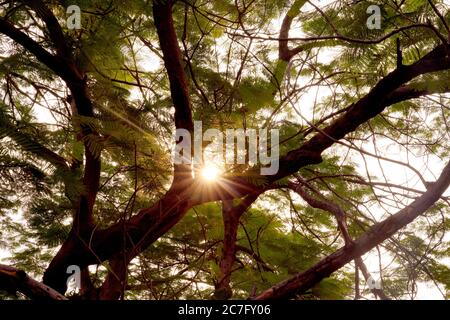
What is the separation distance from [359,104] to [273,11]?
0.85 metres

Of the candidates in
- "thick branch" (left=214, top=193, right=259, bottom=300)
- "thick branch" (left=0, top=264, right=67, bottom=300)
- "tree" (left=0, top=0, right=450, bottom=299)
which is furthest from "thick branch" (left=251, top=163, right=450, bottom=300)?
"thick branch" (left=214, top=193, right=259, bottom=300)

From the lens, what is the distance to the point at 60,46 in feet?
7.08

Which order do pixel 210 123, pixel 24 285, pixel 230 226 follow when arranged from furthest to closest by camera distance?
pixel 230 226 < pixel 210 123 < pixel 24 285

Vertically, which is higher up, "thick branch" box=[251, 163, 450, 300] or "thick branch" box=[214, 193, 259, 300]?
"thick branch" box=[214, 193, 259, 300]

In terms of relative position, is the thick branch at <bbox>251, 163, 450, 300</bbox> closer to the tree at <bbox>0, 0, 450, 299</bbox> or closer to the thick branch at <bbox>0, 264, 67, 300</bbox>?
the tree at <bbox>0, 0, 450, 299</bbox>

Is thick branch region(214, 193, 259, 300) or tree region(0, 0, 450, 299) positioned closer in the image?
tree region(0, 0, 450, 299)

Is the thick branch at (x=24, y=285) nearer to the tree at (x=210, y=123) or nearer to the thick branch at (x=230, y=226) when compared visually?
the tree at (x=210, y=123)

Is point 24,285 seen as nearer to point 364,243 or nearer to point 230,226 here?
point 364,243

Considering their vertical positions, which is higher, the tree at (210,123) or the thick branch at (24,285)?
the tree at (210,123)

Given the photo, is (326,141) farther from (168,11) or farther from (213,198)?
(168,11)

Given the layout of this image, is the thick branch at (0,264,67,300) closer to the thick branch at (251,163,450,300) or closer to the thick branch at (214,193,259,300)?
the thick branch at (251,163,450,300)

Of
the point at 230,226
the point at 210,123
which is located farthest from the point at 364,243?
the point at 230,226

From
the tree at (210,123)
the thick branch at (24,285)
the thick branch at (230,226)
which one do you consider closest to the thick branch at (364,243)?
the tree at (210,123)
